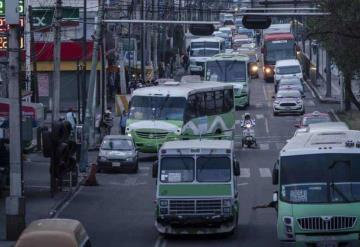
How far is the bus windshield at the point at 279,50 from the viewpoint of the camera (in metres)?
93.1

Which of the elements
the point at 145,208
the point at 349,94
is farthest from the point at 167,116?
the point at 145,208

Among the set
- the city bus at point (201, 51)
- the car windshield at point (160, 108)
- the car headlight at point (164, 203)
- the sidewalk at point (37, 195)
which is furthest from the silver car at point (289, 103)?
the car headlight at point (164, 203)

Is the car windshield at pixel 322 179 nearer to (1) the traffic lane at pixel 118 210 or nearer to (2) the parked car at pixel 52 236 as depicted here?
(1) the traffic lane at pixel 118 210

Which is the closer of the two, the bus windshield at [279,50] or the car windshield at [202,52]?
the bus windshield at [279,50]

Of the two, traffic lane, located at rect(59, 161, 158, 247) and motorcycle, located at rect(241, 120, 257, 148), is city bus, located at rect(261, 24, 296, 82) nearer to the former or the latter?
motorcycle, located at rect(241, 120, 257, 148)

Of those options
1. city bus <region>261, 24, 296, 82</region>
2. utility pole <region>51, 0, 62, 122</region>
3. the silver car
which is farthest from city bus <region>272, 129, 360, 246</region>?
city bus <region>261, 24, 296, 82</region>

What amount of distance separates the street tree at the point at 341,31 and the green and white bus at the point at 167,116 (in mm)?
8034

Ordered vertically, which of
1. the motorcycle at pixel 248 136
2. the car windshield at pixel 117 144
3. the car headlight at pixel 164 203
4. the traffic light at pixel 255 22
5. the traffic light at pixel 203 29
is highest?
the traffic light at pixel 255 22

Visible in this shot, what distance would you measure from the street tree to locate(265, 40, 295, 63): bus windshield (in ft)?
168

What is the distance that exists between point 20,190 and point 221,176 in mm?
5225

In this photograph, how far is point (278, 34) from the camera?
3750 inches

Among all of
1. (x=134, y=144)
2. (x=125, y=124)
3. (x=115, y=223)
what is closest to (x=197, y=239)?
(x=115, y=223)

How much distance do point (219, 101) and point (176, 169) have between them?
2377 centimetres

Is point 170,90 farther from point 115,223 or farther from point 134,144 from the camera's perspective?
point 115,223
